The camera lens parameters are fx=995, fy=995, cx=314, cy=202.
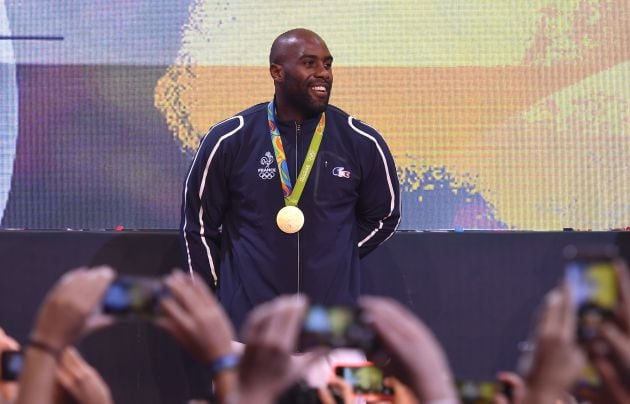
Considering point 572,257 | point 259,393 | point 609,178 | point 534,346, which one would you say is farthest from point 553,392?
point 609,178

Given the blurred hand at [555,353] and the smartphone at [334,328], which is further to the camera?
the smartphone at [334,328]

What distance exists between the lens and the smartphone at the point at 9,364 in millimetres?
2129

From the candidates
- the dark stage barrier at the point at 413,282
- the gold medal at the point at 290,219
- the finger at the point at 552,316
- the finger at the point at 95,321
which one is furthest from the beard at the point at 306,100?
the finger at the point at 552,316

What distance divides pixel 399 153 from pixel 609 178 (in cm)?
107

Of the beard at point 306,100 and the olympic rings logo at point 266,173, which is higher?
the beard at point 306,100

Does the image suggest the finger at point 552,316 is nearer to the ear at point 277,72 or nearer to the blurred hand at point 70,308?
the blurred hand at point 70,308

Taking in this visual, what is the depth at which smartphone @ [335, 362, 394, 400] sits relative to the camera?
222cm

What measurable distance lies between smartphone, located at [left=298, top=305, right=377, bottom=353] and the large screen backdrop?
325cm

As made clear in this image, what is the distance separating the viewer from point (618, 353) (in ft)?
5.43

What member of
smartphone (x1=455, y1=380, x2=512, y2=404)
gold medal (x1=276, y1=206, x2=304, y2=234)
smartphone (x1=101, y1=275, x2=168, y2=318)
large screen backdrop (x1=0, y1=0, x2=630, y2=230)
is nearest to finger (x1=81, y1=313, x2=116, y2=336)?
smartphone (x1=101, y1=275, x2=168, y2=318)

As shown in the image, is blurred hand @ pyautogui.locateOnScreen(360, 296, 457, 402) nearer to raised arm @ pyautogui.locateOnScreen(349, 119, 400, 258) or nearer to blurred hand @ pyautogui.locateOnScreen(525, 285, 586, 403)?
blurred hand @ pyautogui.locateOnScreen(525, 285, 586, 403)

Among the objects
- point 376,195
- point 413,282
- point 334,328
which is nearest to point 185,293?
point 334,328

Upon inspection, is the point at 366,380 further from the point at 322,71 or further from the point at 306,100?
the point at 322,71

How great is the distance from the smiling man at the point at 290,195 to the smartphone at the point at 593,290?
8.34ft
